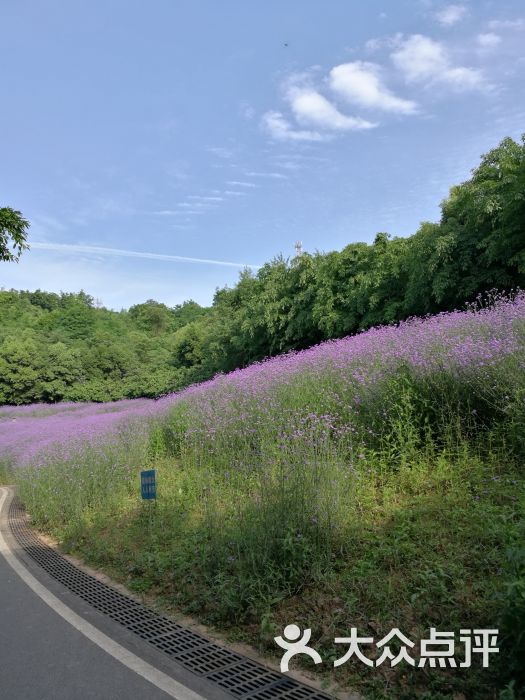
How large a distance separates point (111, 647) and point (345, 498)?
261 cm

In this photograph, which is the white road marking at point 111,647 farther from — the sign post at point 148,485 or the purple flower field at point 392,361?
the purple flower field at point 392,361

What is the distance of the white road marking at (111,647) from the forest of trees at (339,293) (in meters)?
10.3

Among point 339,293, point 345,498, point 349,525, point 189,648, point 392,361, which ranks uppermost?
point 339,293

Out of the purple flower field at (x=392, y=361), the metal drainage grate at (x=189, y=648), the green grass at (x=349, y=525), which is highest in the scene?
the purple flower field at (x=392, y=361)

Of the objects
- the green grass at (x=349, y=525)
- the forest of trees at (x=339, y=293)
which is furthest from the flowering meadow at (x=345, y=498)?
the forest of trees at (x=339, y=293)

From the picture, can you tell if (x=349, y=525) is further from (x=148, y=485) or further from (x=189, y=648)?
(x=148, y=485)

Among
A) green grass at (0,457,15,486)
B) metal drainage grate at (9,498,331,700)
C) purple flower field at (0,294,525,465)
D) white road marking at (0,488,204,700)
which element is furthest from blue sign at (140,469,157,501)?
green grass at (0,457,15,486)

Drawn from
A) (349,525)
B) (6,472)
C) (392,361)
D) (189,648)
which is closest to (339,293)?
(392,361)

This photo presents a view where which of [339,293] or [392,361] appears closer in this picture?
[392,361]

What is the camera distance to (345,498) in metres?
5.36

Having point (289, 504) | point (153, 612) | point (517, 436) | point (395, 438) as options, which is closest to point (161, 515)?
point (153, 612)

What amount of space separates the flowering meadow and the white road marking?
0.78 m

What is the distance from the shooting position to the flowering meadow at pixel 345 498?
4082mm

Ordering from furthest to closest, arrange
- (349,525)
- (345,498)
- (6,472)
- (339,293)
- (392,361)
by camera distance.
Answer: (339,293)
(6,472)
(392,361)
(345,498)
(349,525)
